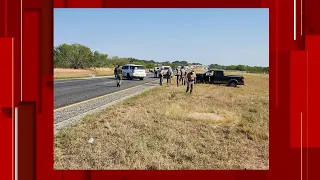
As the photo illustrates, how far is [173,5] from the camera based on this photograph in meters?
2.74

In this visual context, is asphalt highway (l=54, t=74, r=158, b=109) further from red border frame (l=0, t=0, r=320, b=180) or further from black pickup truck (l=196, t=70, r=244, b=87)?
red border frame (l=0, t=0, r=320, b=180)

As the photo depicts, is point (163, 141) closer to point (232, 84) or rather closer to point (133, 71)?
point (232, 84)

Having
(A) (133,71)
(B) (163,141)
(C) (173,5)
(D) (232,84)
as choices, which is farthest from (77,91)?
(C) (173,5)

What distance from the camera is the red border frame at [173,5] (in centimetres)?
254

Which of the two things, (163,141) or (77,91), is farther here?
(77,91)

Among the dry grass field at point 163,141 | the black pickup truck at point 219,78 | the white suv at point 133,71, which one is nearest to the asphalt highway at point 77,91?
the dry grass field at point 163,141

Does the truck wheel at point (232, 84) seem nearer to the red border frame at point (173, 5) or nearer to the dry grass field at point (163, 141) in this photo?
the dry grass field at point (163, 141)

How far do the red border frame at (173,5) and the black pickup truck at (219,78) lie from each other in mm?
15905

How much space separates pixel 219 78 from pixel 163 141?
553 inches

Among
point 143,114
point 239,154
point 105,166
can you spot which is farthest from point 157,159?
point 143,114

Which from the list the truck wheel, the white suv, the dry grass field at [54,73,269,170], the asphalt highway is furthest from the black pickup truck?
the dry grass field at [54,73,269,170]

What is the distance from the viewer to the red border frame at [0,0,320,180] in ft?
8.32

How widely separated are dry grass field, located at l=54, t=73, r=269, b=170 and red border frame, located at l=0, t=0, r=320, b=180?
33 centimetres
